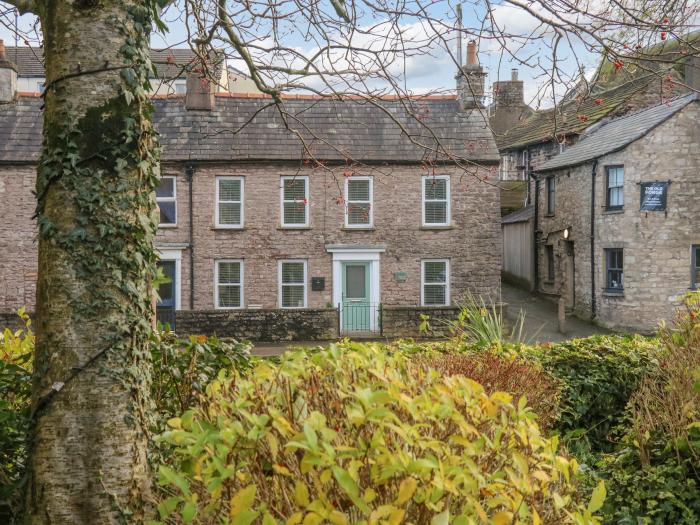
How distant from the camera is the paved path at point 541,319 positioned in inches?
872

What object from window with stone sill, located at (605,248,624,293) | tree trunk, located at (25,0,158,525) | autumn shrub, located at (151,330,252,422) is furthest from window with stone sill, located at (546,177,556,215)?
tree trunk, located at (25,0,158,525)

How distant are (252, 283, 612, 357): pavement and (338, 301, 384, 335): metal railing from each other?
11.4 feet

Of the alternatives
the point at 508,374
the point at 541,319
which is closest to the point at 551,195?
the point at 541,319

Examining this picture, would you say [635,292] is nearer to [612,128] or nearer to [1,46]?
[612,128]

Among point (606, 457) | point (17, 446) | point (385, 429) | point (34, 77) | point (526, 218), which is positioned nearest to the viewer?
point (385, 429)

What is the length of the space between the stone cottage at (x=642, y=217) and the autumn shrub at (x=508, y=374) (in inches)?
689

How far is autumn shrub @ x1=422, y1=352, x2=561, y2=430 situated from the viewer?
6.29 m

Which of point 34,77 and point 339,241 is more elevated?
point 34,77

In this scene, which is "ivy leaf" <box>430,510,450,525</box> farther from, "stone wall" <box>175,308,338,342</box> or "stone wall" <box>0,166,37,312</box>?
"stone wall" <box>0,166,37,312</box>

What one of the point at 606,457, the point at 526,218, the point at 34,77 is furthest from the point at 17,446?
the point at 34,77

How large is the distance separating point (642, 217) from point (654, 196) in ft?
2.61

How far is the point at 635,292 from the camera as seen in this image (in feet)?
76.7

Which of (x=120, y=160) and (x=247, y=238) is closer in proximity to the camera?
(x=120, y=160)

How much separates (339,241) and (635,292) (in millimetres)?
10153
